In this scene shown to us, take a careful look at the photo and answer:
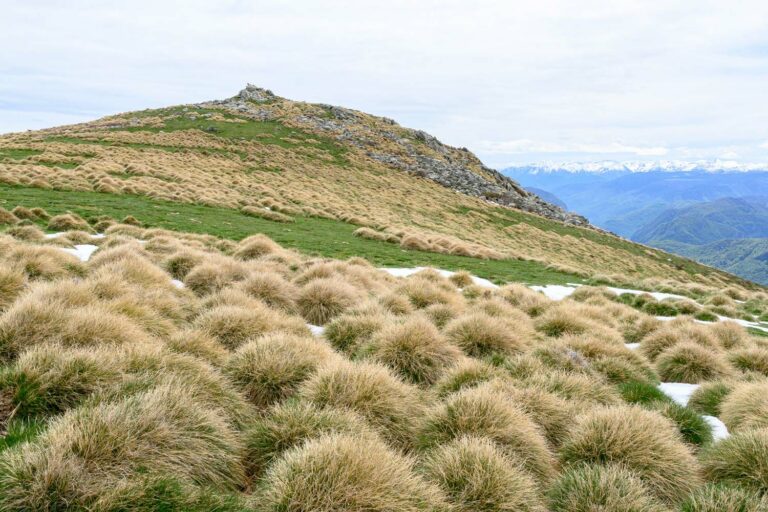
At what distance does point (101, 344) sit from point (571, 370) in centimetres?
748

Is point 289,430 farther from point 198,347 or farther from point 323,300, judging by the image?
point 323,300

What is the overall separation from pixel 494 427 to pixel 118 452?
12.5 feet

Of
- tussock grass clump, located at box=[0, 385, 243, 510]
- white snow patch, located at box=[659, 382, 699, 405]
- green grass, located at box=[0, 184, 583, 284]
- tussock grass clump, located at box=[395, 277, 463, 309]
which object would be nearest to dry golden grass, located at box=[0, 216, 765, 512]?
tussock grass clump, located at box=[0, 385, 243, 510]

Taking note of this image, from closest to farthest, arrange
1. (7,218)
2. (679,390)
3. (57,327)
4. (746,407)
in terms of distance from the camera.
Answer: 1. (57,327)
2. (746,407)
3. (679,390)
4. (7,218)

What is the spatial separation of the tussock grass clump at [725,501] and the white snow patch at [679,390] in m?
3.88

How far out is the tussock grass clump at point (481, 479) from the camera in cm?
414

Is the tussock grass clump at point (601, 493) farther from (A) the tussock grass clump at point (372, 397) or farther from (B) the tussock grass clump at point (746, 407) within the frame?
(B) the tussock grass clump at point (746, 407)

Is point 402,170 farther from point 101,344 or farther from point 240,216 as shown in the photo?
point 101,344

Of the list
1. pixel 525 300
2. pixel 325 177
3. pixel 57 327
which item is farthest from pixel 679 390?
pixel 325 177

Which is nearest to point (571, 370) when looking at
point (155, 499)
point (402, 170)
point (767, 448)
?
point (767, 448)

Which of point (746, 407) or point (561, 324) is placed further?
point (561, 324)

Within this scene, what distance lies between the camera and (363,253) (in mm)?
23469

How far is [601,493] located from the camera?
14.0ft

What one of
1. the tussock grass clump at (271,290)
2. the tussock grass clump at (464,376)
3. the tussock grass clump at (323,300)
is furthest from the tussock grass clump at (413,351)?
the tussock grass clump at (271,290)
